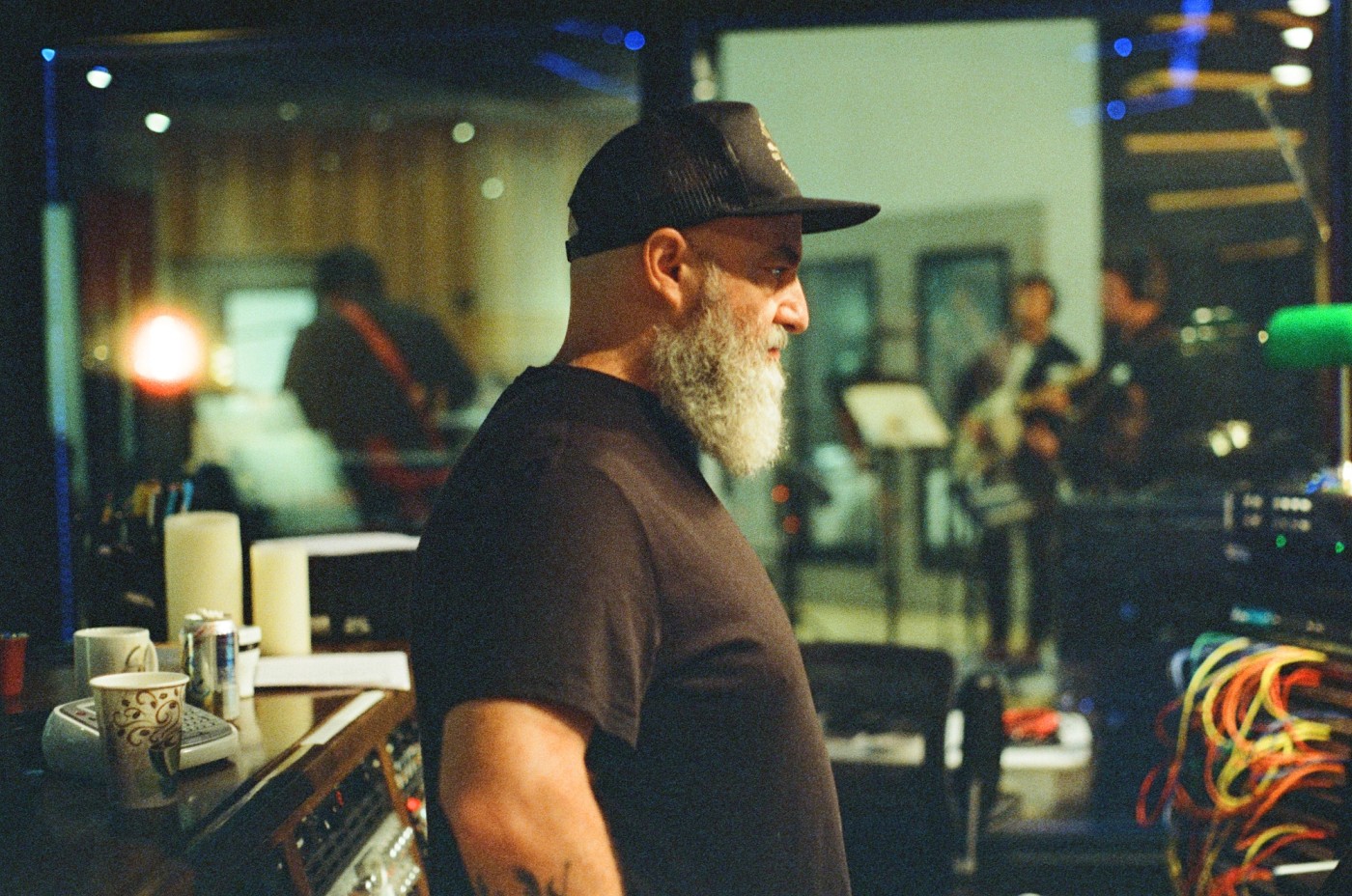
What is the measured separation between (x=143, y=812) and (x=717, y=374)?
0.73 m

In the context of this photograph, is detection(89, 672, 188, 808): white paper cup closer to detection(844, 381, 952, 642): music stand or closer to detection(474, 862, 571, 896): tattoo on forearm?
detection(474, 862, 571, 896): tattoo on forearm

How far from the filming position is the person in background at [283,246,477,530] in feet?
17.2

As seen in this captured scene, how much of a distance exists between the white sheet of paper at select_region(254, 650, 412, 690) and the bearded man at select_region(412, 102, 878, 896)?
→ 0.81 metres

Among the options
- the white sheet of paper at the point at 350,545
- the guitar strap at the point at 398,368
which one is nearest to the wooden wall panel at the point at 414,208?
the guitar strap at the point at 398,368

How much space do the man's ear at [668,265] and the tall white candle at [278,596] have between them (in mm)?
1138

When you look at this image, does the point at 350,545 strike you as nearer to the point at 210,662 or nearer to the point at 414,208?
the point at 210,662

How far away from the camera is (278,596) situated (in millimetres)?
2090

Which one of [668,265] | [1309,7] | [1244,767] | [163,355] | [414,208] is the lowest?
[1244,767]

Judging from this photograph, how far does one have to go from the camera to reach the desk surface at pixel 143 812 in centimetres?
109

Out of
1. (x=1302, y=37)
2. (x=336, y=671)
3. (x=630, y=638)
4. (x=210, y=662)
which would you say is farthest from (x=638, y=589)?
(x=1302, y=37)

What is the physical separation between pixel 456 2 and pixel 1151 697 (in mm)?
2711

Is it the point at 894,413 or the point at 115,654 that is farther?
the point at 894,413

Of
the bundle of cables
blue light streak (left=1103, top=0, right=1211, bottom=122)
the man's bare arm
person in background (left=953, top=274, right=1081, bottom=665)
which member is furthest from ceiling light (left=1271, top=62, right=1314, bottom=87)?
the man's bare arm

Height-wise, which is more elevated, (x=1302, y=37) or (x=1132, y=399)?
(x=1302, y=37)
